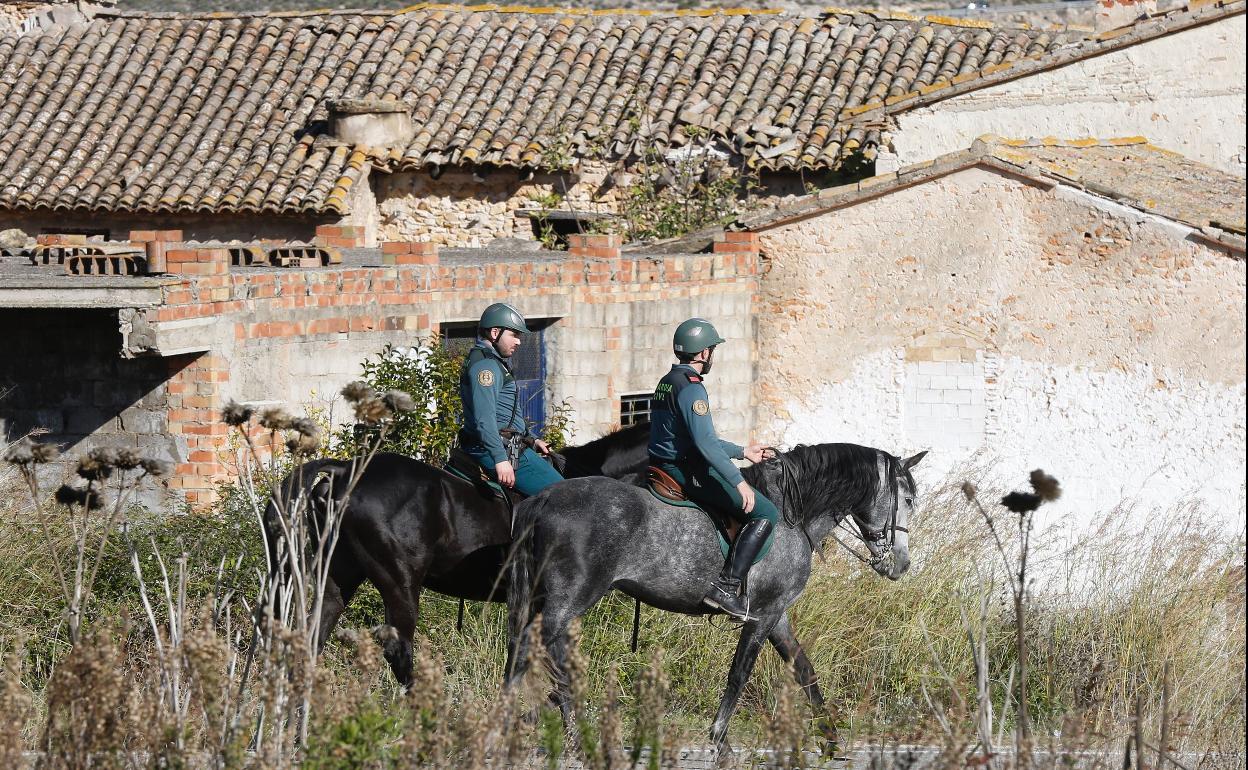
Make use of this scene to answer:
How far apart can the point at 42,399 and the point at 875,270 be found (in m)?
8.48

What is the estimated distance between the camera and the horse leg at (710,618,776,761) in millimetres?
8305

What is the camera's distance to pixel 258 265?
14234 mm

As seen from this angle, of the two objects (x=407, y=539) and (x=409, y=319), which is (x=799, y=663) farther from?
(x=409, y=319)

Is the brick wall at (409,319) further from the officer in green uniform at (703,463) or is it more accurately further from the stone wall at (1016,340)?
the officer in green uniform at (703,463)

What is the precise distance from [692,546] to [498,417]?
141 cm

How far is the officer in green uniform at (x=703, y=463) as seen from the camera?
8.38 metres

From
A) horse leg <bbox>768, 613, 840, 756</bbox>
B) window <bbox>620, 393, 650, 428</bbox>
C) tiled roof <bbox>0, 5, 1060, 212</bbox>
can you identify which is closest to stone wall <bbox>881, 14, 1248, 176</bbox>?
tiled roof <bbox>0, 5, 1060, 212</bbox>

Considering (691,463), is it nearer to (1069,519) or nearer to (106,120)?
(1069,519)

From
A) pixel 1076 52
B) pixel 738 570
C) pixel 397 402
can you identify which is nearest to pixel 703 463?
pixel 738 570

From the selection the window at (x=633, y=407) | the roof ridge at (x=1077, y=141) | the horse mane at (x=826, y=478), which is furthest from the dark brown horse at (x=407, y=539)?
the roof ridge at (x=1077, y=141)

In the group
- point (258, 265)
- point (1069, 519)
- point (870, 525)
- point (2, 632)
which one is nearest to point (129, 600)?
point (2, 632)

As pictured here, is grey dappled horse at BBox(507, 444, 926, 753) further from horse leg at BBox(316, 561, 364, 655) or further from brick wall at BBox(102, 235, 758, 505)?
brick wall at BBox(102, 235, 758, 505)

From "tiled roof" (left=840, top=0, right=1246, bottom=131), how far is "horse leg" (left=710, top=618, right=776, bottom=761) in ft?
41.2

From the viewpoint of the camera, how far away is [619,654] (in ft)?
31.2
